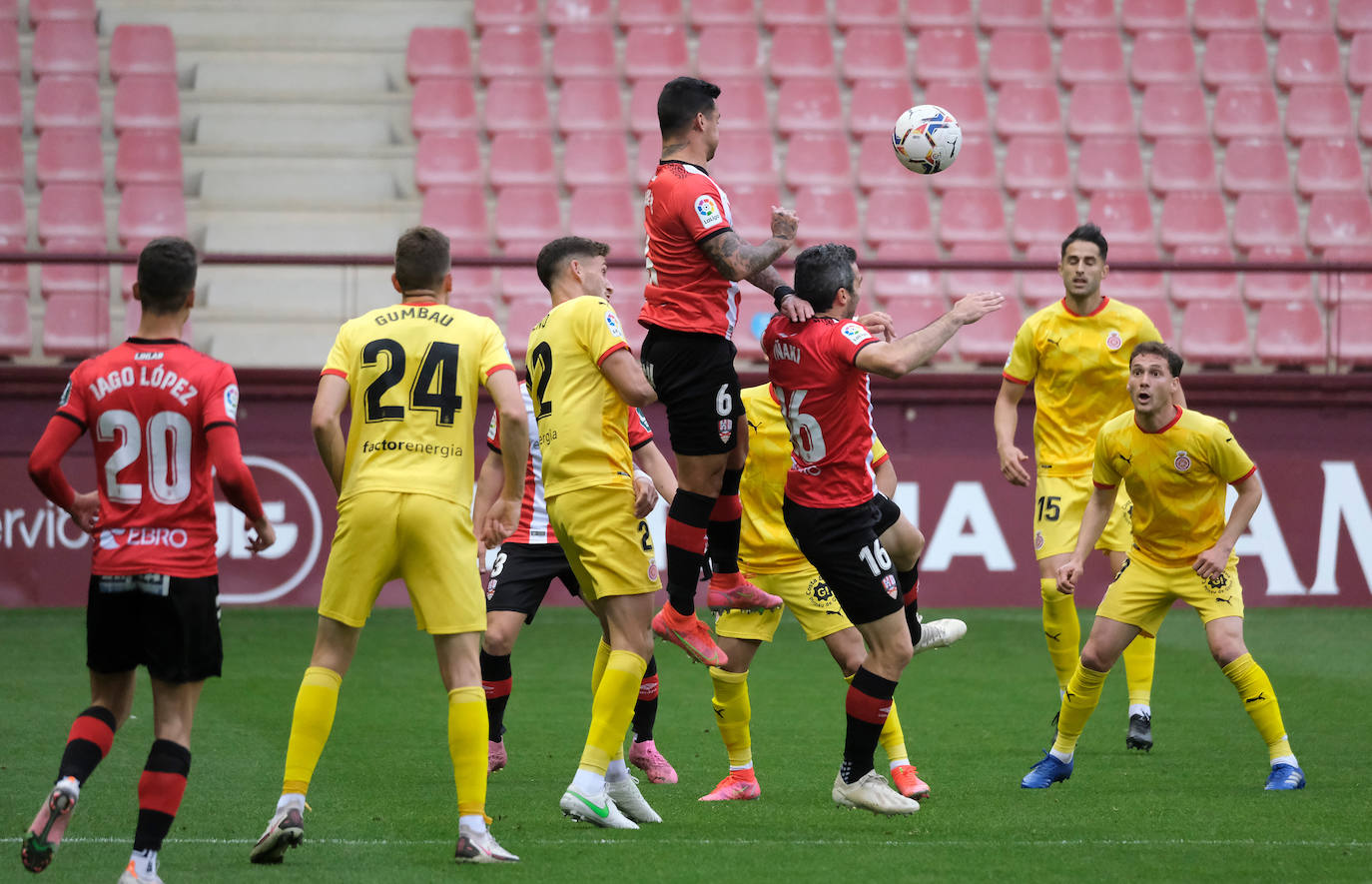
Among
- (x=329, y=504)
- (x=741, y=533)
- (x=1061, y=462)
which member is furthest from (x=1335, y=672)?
(x=329, y=504)

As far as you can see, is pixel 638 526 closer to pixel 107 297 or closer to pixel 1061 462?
pixel 1061 462

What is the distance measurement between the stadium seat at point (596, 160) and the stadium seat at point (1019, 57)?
3350 millimetres

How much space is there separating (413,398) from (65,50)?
1292cm

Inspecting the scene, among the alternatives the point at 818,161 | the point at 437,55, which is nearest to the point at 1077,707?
the point at 818,161

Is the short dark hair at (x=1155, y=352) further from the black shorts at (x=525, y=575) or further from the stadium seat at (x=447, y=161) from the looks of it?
the stadium seat at (x=447, y=161)

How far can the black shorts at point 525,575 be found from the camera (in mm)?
7035

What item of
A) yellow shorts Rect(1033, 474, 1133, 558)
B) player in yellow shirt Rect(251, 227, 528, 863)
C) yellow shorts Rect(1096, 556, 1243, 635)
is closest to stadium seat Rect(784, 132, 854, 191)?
yellow shorts Rect(1033, 474, 1133, 558)

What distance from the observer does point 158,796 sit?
464 centimetres

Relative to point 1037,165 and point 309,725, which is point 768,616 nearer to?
point 309,725

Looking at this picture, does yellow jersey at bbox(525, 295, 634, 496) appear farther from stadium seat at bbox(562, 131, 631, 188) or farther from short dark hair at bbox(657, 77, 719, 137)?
stadium seat at bbox(562, 131, 631, 188)

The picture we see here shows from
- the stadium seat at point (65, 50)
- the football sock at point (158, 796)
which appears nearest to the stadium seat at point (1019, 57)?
the stadium seat at point (65, 50)

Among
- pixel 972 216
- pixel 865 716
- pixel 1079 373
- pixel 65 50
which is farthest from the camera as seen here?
pixel 65 50

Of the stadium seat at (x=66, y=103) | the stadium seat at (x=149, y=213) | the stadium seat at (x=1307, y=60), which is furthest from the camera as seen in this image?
the stadium seat at (x=1307, y=60)

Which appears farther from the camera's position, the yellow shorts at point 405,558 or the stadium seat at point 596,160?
the stadium seat at point 596,160
